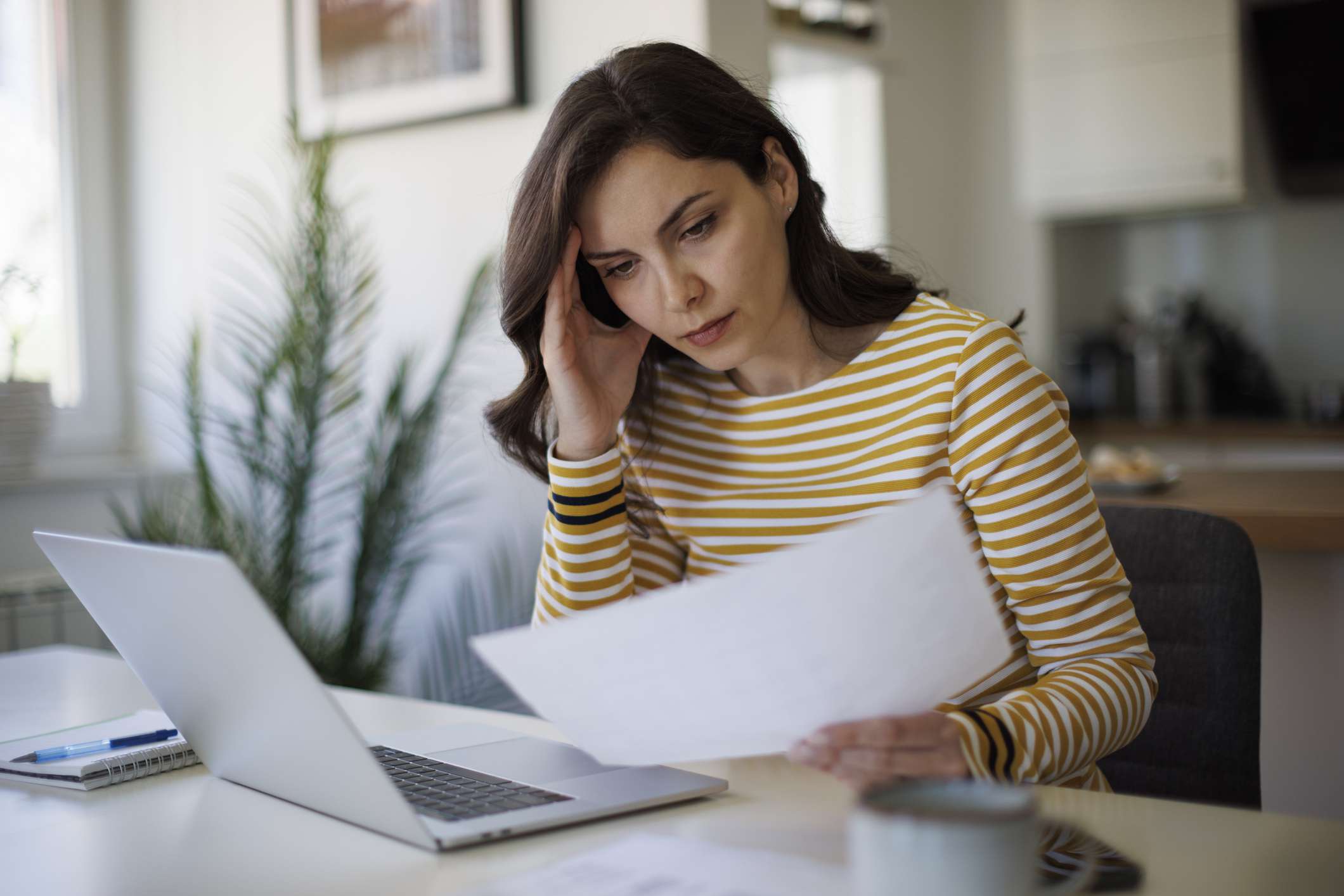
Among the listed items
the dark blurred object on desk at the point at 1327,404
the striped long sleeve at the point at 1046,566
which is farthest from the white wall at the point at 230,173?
the dark blurred object on desk at the point at 1327,404

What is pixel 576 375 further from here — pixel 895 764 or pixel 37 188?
pixel 37 188

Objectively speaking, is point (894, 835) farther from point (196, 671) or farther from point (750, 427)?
point (750, 427)

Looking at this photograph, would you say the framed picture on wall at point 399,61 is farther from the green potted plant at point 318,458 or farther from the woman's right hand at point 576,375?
the woman's right hand at point 576,375

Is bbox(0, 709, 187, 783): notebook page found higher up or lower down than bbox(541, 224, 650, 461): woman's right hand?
lower down

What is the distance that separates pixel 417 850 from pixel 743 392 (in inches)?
26.3

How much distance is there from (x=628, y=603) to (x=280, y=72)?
8.45 feet

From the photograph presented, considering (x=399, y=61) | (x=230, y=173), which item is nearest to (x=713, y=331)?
(x=399, y=61)

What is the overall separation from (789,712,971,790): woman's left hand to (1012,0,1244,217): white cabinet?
→ 3.43 m

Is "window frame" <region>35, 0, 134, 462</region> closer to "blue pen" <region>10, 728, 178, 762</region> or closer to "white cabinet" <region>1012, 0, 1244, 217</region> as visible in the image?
"blue pen" <region>10, 728, 178, 762</region>

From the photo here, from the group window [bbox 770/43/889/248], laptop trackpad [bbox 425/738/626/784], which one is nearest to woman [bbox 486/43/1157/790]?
laptop trackpad [bbox 425/738/626/784]

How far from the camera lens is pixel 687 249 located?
1147mm

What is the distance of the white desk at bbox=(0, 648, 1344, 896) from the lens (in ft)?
2.25

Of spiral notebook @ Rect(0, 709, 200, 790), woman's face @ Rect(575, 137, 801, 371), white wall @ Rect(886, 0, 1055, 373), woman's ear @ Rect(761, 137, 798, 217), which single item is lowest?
spiral notebook @ Rect(0, 709, 200, 790)

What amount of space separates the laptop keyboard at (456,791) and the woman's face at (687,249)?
18.1 inches
